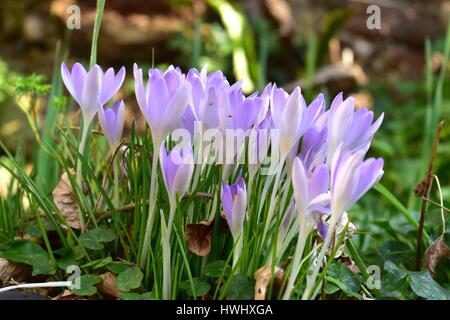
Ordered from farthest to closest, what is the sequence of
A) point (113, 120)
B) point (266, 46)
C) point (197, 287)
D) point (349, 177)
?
point (266, 46), point (113, 120), point (197, 287), point (349, 177)

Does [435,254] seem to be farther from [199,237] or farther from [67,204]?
[67,204]

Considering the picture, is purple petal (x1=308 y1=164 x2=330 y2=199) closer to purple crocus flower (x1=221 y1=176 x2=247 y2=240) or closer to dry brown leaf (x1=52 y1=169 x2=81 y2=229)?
purple crocus flower (x1=221 y1=176 x2=247 y2=240)

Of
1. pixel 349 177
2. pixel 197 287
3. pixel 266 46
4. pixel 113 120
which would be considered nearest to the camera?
pixel 349 177

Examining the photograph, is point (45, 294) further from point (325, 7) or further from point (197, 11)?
point (325, 7)

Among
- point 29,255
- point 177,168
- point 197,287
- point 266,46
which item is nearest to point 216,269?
point 197,287

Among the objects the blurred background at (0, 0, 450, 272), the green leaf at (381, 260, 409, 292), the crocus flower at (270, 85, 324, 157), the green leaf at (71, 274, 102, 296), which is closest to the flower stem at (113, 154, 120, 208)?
the green leaf at (71, 274, 102, 296)

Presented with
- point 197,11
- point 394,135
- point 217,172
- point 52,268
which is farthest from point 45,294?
point 197,11
